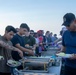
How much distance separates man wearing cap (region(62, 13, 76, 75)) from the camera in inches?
161

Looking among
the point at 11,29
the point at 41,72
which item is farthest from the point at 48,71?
the point at 11,29

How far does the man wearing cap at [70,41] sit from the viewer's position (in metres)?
4.08

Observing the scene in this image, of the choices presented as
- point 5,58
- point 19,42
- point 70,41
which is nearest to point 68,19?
point 70,41

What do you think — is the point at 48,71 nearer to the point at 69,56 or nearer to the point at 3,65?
the point at 69,56

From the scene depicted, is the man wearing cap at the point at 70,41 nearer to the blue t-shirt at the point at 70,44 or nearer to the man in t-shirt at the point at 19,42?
the blue t-shirt at the point at 70,44

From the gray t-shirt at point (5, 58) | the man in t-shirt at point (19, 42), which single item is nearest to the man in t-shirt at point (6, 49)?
the gray t-shirt at point (5, 58)

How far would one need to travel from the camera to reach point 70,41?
4.15 metres

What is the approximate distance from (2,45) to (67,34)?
3.73 ft

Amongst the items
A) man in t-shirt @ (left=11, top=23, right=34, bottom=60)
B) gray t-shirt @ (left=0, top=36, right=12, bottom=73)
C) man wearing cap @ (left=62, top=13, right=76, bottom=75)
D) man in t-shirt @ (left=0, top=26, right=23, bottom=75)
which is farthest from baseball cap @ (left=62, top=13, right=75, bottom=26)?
man in t-shirt @ (left=11, top=23, right=34, bottom=60)

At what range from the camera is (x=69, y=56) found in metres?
3.99

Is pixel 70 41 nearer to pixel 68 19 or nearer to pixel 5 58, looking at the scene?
pixel 68 19

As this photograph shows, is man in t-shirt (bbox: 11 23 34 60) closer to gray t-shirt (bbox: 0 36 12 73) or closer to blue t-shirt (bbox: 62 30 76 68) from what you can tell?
gray t-shirt (bbox: 0 36 12 73)

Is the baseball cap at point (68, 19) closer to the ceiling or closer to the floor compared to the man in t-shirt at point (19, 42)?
closer to the ceiling

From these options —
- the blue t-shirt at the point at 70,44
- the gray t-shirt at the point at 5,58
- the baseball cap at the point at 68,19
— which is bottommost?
the gray t-shirt at the point at 5,58
